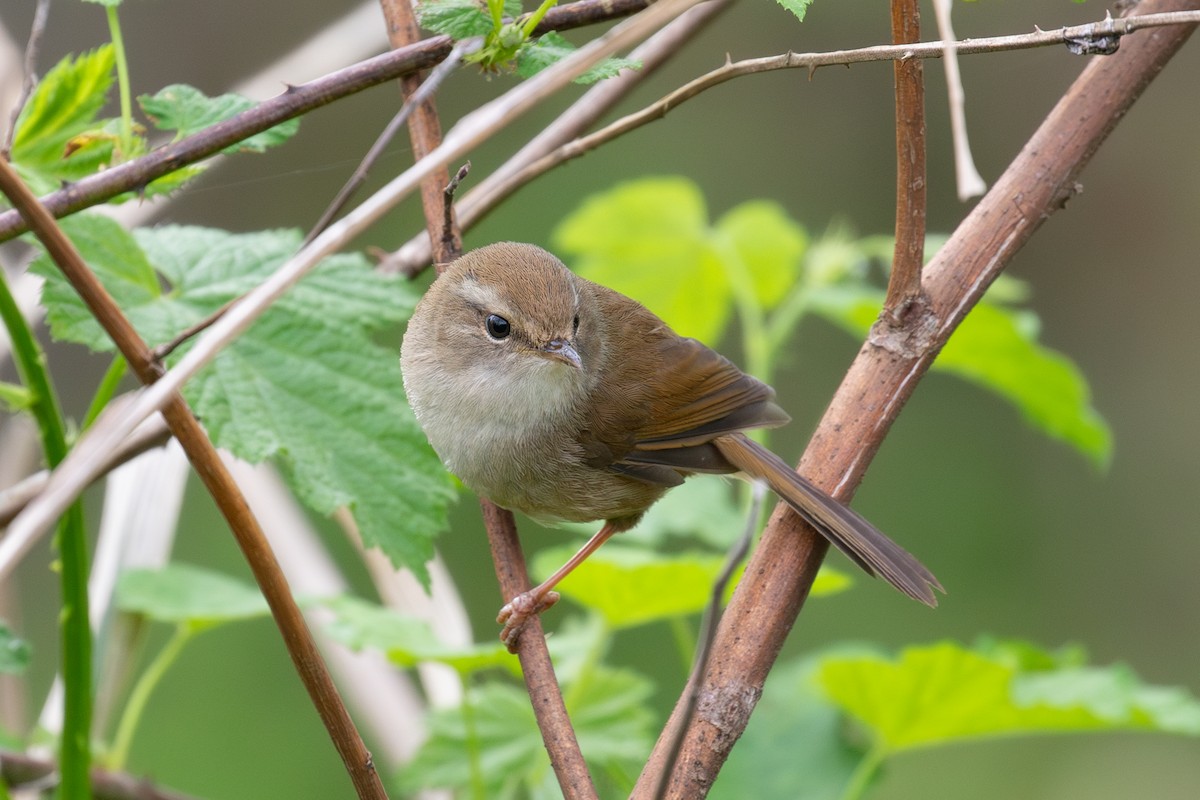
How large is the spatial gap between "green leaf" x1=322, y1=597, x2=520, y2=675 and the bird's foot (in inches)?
2.5

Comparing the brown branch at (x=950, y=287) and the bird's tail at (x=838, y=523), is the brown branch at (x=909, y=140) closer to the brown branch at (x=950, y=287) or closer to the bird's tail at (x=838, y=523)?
the brown branch at (x=950, y=287)

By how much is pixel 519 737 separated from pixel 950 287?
122 centimetres

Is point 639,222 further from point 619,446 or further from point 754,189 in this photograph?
point 754,189

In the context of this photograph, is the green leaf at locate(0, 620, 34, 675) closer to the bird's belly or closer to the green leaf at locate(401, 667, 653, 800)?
the green leaf at locate(401, 667, 653, 800)

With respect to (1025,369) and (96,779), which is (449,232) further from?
(1025,369)

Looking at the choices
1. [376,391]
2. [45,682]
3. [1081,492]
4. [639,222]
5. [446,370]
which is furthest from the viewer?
[1081,492]

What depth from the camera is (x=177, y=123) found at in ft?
6.20

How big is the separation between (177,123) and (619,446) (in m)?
1.33

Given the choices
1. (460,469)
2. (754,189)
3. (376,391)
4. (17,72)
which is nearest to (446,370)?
(460,469)

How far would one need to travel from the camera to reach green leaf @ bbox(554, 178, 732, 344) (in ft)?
11.2

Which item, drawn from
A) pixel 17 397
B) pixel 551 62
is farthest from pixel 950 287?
pixel 17 397

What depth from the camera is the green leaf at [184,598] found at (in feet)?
A: 7.75

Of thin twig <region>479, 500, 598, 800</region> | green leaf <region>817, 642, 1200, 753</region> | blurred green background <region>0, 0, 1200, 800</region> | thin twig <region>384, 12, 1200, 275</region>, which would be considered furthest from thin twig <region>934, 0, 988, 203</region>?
blurred green background <region>0, 0, 1200, 800</region>

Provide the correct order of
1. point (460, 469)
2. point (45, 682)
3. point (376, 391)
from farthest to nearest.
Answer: point (45, 682), point (460, 469), point (376, 391)
